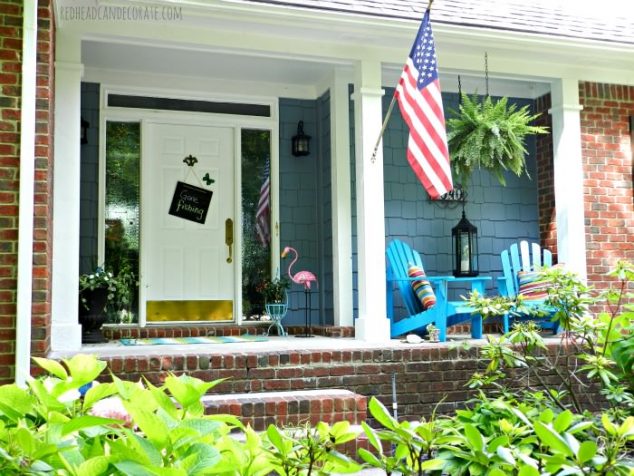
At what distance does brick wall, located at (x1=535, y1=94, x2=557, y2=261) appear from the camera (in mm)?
7172

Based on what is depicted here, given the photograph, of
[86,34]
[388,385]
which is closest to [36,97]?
[86,34]

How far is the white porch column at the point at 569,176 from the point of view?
21.0 ft

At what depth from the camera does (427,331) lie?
5984mm

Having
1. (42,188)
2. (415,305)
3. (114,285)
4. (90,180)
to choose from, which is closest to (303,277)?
(415,305)

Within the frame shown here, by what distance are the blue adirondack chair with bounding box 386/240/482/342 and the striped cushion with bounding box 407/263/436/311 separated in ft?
0.17

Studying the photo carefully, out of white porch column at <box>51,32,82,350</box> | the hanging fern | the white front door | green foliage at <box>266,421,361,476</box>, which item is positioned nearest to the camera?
green foliage at <box>266,421,361,476</box>

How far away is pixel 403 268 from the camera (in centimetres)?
625

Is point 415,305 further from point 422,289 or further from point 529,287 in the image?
point 529,287

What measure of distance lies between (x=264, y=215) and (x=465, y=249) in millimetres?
1998

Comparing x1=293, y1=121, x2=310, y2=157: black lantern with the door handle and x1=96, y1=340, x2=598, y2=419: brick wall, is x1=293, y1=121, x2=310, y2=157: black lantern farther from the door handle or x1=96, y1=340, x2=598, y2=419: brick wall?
x1=96, y1=340, x2=598, y2=419: brick wall

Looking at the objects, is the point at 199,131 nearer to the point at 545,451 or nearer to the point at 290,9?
the point at 290,9

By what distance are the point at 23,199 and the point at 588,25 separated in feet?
17.0

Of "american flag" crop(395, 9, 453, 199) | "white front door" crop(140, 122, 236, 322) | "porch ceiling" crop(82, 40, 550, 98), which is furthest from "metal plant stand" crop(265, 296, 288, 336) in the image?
"american flag" crop(395, 9, 453, 199)

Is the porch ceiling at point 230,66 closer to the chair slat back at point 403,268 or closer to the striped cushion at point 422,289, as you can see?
the chair slat back at point 403,268
